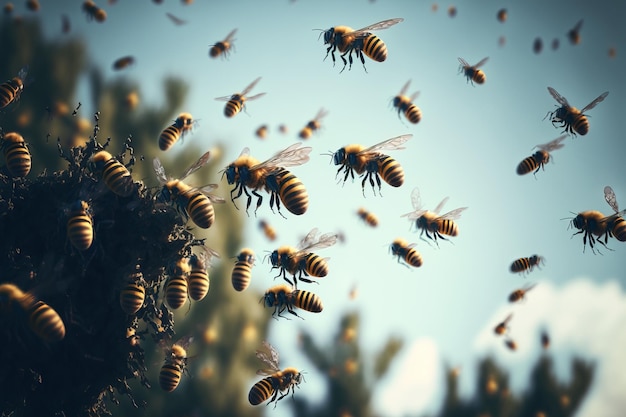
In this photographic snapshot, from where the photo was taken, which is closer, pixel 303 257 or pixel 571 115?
pixel 303 257

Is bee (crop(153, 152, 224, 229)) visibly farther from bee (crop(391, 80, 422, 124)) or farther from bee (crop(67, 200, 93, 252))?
bee (crop(391, 80, 422, 124))

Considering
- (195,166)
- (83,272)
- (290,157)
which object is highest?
(290,157)

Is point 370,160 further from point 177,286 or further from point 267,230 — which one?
point 267,230

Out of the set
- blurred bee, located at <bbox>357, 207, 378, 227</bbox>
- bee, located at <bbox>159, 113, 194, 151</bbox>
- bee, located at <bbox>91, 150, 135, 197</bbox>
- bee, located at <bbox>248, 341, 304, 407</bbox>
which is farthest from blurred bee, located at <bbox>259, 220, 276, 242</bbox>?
bee, located at <bbox>91, 150, 135, 197</bbox>

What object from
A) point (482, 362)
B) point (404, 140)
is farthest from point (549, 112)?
point (482, 362)

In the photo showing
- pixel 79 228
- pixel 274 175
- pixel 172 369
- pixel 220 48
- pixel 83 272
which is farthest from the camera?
pixel 220 48

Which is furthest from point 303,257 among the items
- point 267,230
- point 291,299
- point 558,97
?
point 267,230
